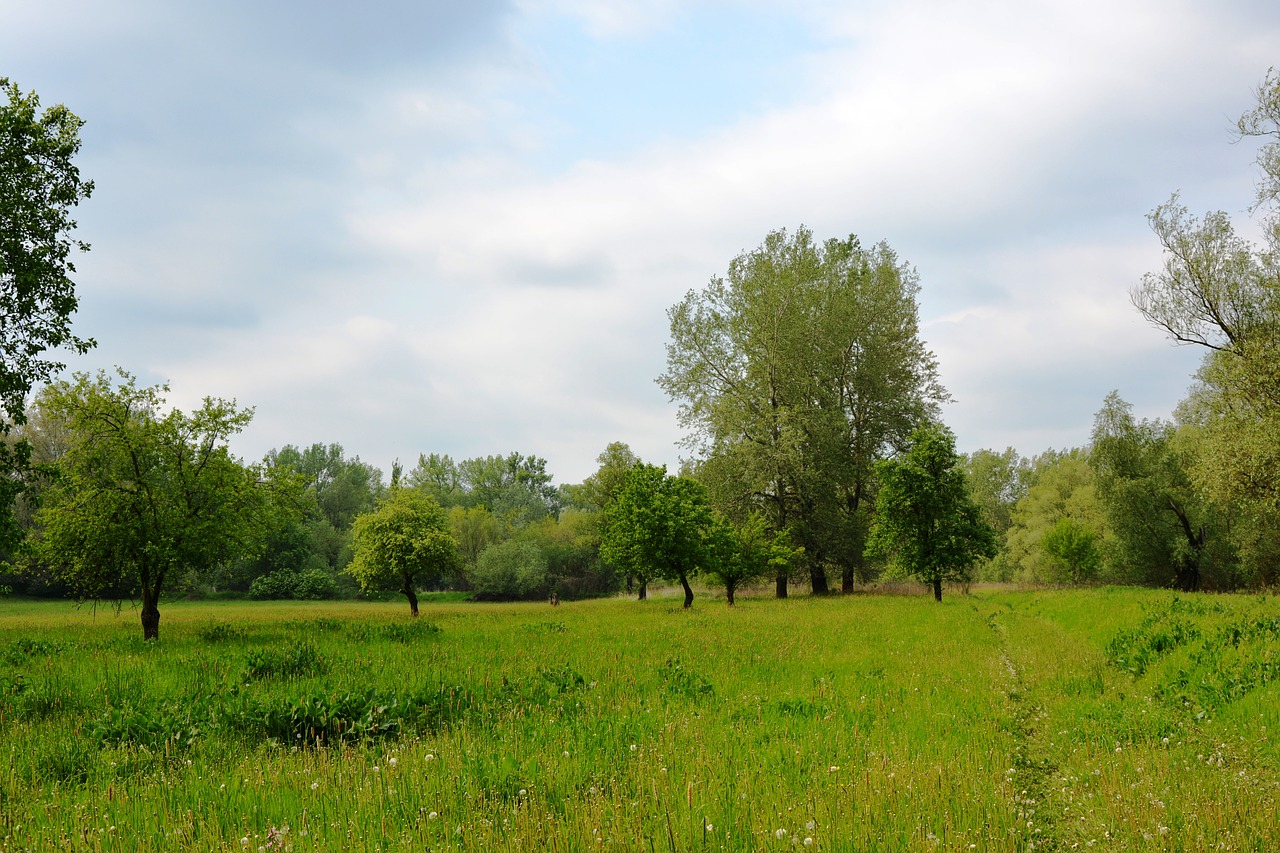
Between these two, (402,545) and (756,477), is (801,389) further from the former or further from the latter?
(402,545)

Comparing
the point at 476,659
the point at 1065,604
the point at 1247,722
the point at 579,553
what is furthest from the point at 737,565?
the point at 579,553

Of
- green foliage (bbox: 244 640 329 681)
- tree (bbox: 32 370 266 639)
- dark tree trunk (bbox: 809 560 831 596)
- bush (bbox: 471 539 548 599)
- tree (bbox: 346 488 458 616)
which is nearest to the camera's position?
green foliage (bbox: 244 640 329 681)

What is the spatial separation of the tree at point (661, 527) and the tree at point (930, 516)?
10.5m

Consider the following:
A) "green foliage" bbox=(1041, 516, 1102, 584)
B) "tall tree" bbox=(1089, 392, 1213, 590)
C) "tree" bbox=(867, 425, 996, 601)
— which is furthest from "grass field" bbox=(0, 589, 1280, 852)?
"green foliage" bbox=(1041, 516, 1102, 584)

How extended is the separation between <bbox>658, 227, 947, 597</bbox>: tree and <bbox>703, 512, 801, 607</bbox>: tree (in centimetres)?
356

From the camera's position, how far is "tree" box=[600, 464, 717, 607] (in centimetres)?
3647

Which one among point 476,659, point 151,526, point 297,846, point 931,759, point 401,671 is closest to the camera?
point 297,846

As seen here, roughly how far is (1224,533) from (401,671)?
59.0 meters

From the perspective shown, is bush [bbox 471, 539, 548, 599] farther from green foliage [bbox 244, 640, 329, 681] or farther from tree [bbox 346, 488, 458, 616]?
green foliage [bbox 244, 640, 329, 681]

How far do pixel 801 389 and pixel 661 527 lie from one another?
1579 centimetres

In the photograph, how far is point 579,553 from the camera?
85.7 m

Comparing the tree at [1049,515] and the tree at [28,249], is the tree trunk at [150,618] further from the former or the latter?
the tree at [1049,515]

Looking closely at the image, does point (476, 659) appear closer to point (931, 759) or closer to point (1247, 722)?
point (931, 759)

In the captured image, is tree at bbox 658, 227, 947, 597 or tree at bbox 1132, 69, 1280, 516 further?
tree at bbox 658, 227, 947, 597
